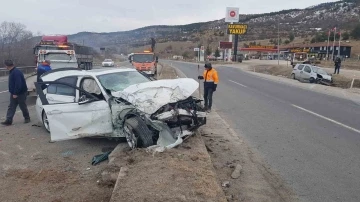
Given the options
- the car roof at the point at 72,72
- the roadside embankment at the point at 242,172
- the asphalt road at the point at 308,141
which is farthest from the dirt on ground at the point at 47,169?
the asphalt road at the point at 308,141

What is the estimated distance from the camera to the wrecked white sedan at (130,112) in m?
6.64

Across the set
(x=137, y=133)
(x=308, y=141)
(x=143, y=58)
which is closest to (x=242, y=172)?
(x=137, y=133)

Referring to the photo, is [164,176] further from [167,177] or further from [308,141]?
[308,141]

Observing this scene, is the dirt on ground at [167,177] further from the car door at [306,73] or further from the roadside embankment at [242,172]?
the car door at [306,73]

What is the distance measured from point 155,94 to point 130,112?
1.90ft

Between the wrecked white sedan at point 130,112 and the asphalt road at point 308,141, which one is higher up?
the wrecked white sedan at point 130,112

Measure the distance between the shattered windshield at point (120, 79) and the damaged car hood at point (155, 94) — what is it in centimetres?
57

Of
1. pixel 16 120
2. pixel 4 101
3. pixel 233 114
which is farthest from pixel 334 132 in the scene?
pixel 4 101

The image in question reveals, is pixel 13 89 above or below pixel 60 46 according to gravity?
below

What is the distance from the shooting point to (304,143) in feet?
25.2

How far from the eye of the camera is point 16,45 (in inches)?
1823

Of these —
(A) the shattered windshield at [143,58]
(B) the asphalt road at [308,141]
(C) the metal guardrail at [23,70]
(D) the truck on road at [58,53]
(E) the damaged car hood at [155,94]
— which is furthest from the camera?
(C) the metal guardrail at [23,70]

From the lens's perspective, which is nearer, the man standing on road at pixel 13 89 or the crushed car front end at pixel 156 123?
the crushed car front end at pixel 156 123

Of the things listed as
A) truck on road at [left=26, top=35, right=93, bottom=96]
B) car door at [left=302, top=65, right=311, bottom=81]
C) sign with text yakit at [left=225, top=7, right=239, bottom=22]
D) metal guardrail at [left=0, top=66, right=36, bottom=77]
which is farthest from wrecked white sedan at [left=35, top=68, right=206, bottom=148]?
sign with text yakit at [left=225, top=7, right=239, bottom=22]
